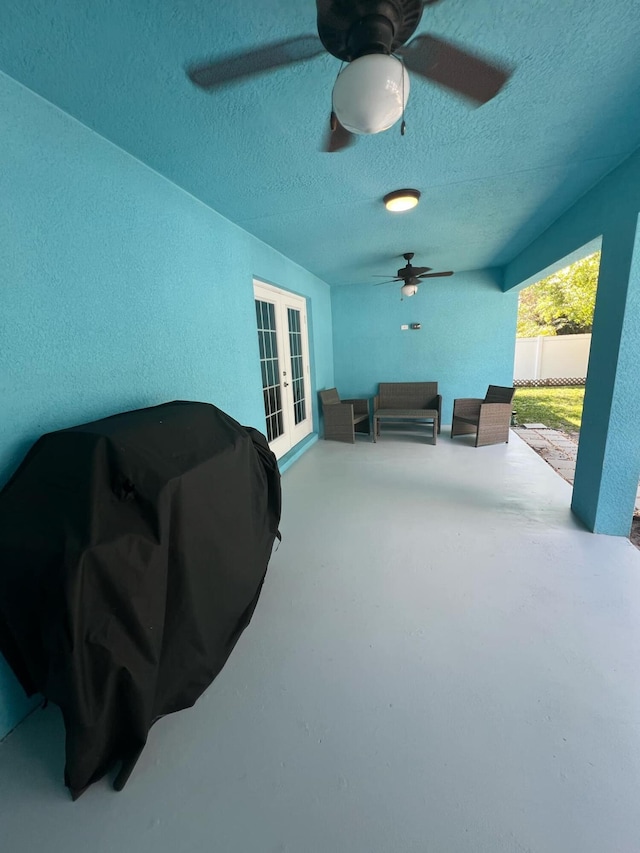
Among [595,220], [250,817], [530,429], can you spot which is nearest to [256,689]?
[250,817]

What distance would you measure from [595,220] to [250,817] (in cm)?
386

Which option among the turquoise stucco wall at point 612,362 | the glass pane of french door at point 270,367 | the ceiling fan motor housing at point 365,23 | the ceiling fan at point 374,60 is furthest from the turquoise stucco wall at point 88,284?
the turquoise stucco wall at point 612,362

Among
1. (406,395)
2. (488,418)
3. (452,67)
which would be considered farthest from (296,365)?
(452,67)

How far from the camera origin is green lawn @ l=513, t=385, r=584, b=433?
5.79 m

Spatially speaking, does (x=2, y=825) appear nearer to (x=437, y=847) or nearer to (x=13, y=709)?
(x=13, y=709)

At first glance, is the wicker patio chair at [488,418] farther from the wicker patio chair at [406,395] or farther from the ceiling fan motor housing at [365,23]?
the ceiling fan motor housing at [365,23]

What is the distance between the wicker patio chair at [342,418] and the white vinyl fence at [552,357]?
689 centimetres

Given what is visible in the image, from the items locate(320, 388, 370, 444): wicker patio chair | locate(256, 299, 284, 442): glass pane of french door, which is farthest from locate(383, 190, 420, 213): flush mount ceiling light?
locate(320, 388, 370, 444): wicker patio chair

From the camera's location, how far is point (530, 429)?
541 cm

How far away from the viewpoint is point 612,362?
2254mm

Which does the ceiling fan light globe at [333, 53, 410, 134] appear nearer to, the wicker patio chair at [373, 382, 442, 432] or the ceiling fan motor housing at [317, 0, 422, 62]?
the ceiling fan motor housing at [317, 0, 422, 62]

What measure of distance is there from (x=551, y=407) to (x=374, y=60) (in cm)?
775

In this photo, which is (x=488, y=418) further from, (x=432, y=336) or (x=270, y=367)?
(x=270, y=367)

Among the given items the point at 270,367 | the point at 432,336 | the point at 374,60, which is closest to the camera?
the point at 374,60
